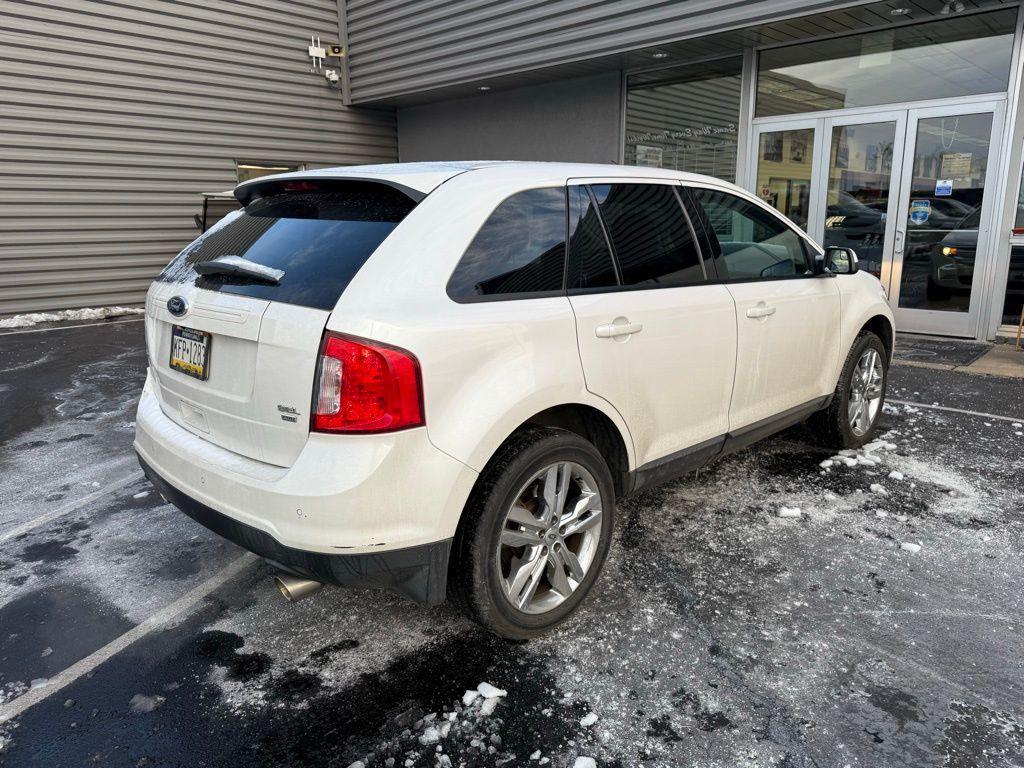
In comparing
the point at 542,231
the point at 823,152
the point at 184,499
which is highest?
the point at 823,152

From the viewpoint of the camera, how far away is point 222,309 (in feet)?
8.36

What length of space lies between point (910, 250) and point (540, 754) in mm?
7940

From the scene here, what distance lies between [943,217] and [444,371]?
7718mm

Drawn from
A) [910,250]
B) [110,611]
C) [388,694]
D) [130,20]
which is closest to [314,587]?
[388,694]

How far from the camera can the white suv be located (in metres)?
2.24

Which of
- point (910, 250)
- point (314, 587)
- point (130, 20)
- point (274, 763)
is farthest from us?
point (130, 20)

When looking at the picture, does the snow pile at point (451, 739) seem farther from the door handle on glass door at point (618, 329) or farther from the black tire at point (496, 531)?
the door handle on glass door at point (618, 329)

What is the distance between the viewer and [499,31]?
1020 centimetres

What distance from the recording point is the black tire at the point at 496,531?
2.45 m

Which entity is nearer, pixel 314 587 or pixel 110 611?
pixel 314 587

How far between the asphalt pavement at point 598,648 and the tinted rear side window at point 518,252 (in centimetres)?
133

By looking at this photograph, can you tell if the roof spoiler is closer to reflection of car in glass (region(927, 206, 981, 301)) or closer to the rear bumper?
the rear bumper

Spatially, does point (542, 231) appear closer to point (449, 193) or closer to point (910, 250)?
point (449, 193)

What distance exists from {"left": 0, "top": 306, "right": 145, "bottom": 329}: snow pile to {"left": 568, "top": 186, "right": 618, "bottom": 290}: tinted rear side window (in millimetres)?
9895
